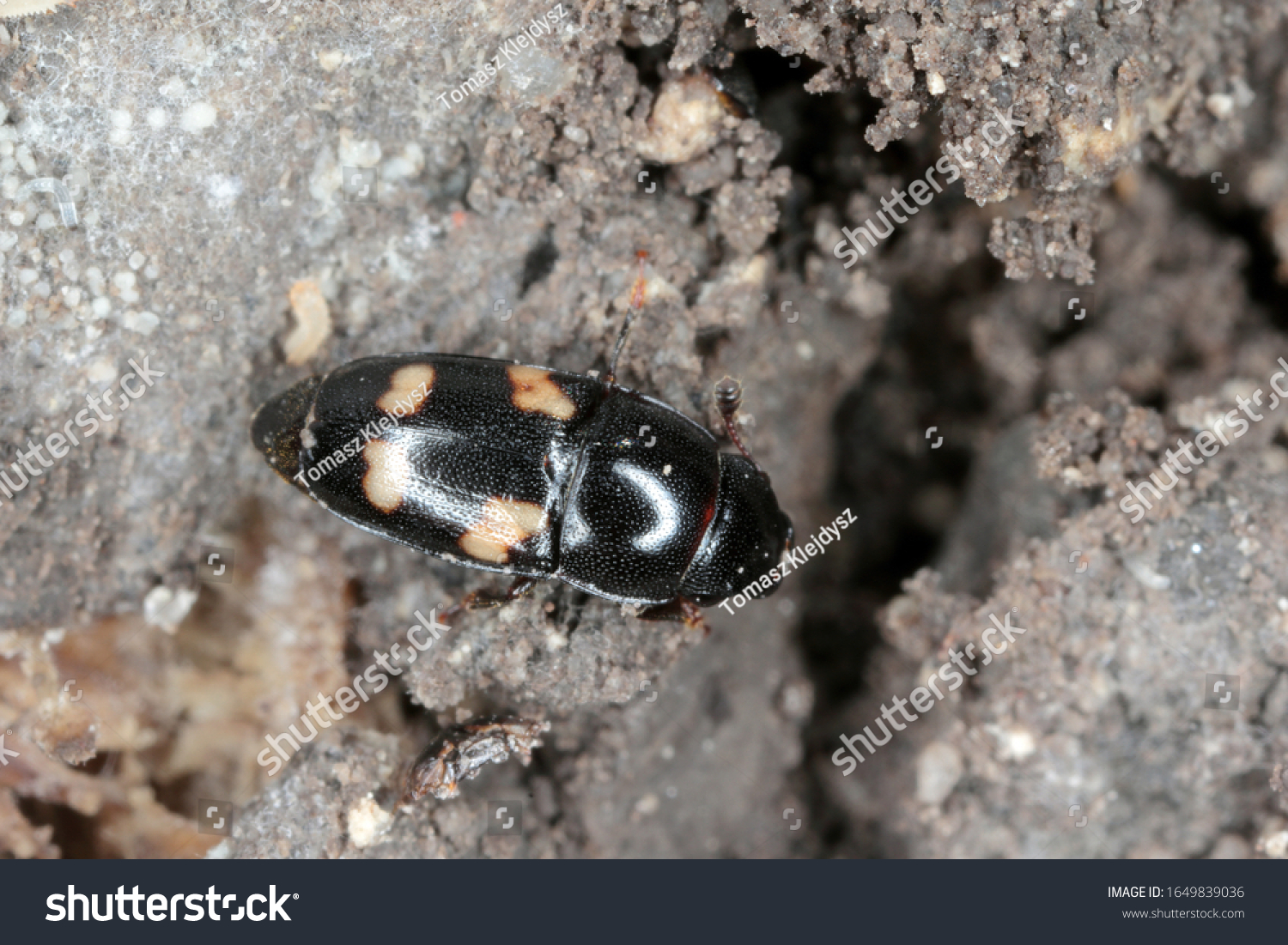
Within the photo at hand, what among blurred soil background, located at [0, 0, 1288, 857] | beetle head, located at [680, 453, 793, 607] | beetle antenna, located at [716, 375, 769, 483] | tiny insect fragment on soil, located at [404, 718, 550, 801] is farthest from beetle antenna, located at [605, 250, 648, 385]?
tiny insect fragment on soil, located at [404, 718, 550, 801]

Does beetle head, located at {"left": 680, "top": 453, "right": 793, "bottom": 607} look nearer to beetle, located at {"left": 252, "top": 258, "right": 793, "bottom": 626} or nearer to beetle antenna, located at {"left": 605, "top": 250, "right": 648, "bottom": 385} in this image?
beetle, located at {"left": 252, "top": 258, "right": 793, "bottom": 626}

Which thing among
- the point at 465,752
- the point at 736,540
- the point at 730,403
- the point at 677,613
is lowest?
the point at 465,752

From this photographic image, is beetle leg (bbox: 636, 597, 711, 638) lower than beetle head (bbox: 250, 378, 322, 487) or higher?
lower

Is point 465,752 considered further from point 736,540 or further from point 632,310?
point 632,310

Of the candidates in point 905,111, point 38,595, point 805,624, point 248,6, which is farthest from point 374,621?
point 905,111

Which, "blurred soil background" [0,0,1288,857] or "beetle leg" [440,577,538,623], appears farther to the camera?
"beetle leg" [440,577,538,623]

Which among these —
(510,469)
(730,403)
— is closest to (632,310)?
(730,403)

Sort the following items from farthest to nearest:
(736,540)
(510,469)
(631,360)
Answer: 1. (631,360)
2. (736,540)
3. (510,469)
